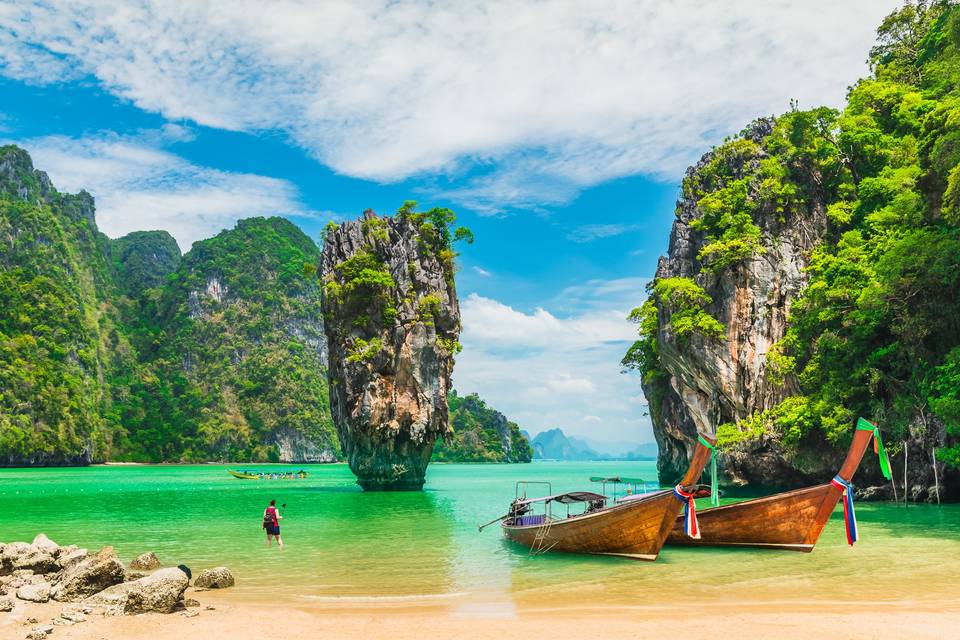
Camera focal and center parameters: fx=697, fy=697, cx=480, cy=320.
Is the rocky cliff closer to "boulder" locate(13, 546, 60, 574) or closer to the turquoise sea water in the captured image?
the turquoise sea water

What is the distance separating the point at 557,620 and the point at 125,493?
111ft

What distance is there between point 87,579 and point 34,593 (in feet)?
2.29

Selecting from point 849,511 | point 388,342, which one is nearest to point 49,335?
point 388,342

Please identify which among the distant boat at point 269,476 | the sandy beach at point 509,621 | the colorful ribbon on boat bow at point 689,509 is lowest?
the distant boat at point 269,476

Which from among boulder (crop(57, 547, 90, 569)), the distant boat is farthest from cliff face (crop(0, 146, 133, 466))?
boulder (crop(57, 547, 90, 569))

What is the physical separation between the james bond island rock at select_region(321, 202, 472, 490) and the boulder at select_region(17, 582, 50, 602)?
25.5m

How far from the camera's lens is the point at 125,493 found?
1439 inches

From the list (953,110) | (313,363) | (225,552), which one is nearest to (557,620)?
(225,552)

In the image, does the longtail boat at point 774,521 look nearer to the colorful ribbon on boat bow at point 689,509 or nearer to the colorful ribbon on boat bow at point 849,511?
the colorful ribbon on boat bow at point 849,511

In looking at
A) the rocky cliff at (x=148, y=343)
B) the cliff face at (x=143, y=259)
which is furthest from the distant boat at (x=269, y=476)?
the cliff face at (x=143, y=259)

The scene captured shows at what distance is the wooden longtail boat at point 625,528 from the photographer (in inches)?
536

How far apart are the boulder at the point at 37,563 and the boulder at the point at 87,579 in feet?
Result: 5.63

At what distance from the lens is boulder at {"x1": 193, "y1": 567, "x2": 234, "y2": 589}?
37.9 feet

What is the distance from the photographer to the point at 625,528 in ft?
46.6
